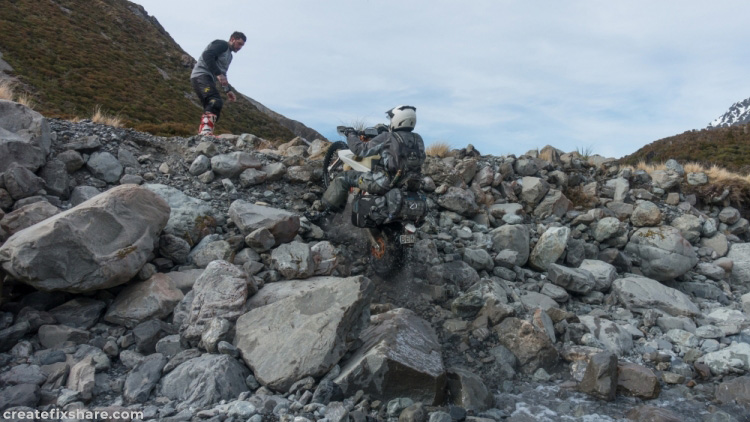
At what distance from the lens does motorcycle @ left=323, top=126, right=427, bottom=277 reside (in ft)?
20.6

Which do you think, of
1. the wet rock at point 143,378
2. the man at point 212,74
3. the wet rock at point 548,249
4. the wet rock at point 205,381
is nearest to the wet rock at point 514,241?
the wet rock at point 548,249

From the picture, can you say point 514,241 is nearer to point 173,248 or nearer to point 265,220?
point 265,220

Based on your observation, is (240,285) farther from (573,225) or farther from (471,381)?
(573,225)

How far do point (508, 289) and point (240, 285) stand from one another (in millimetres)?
3962

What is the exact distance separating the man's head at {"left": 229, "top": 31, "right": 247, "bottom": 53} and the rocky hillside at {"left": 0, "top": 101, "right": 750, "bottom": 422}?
2486 mm

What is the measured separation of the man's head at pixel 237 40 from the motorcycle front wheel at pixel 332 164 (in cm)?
356

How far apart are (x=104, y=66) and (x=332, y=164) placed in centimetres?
3309

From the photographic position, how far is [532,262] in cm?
811

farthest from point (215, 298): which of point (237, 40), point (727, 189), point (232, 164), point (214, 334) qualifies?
point (727, 189)

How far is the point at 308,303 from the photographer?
4816 mm

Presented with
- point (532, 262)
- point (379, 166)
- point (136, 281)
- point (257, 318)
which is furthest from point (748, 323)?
point (136, 281)

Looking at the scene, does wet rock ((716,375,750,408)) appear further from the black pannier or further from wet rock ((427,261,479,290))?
the black pannier

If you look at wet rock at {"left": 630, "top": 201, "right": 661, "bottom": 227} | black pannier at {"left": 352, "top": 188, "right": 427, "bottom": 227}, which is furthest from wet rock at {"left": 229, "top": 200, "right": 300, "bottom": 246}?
wet rock at {"left": 630, "top": 201, "right": 661, "bottom": 227}

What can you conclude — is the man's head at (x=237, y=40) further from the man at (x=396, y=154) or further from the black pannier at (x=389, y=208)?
the black pannier at (x=389, y=208)
